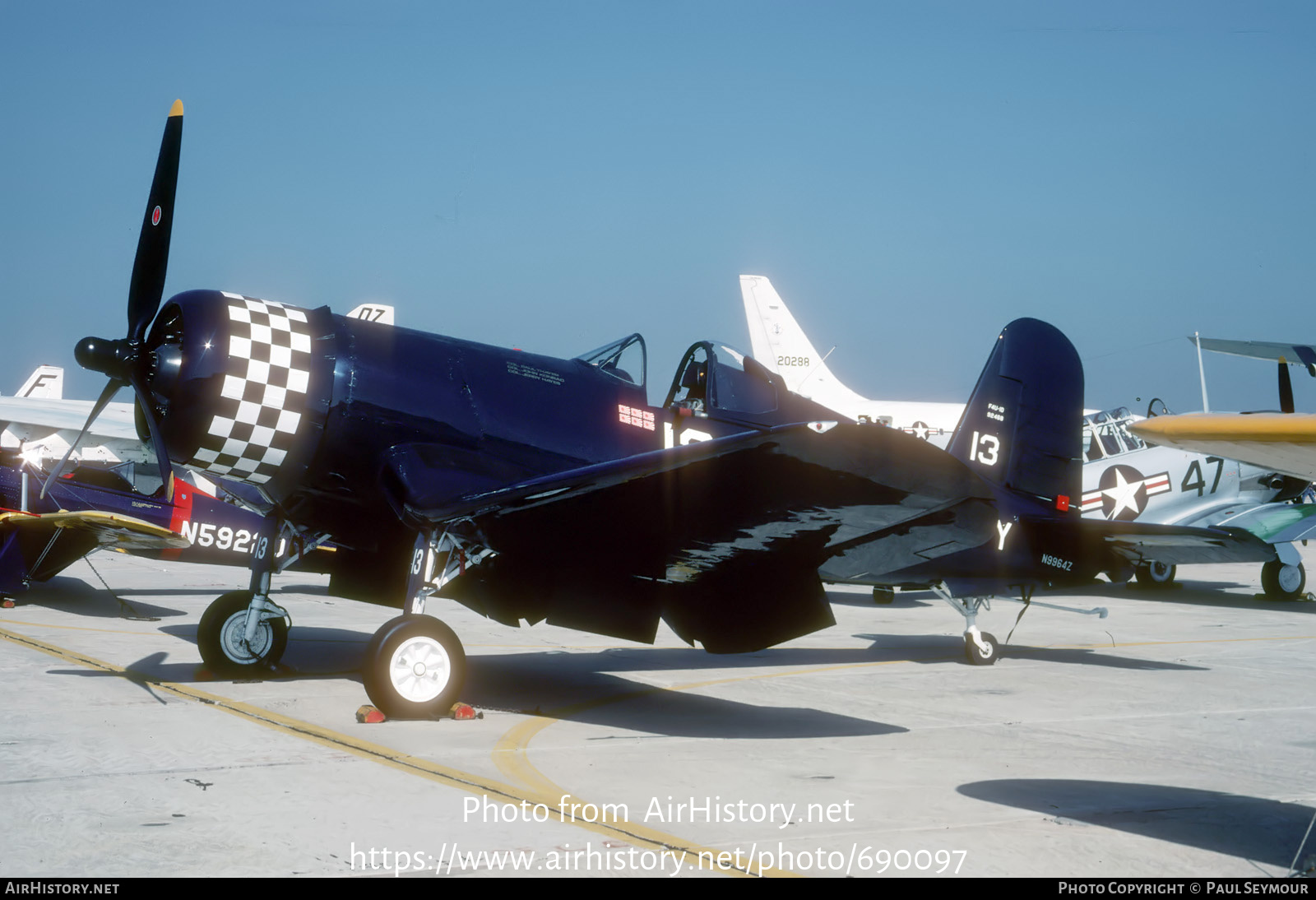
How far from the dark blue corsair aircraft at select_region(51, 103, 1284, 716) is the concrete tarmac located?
23.9 inches

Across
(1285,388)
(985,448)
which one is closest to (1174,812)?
(1285,388)

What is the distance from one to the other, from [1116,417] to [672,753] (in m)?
13.9

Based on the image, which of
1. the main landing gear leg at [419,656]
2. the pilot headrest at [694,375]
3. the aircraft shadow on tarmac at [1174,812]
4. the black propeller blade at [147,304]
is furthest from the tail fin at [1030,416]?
the black propeller blade at [147,304]

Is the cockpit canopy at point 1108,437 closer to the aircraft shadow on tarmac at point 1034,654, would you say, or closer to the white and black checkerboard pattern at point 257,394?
the aircraft shadow on tarmac at point 1034,654

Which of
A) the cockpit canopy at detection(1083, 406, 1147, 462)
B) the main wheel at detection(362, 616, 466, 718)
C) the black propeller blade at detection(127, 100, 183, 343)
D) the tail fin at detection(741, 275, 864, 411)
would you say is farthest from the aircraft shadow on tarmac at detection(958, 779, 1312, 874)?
the tail fin at detection(741, 275, 864, 411)

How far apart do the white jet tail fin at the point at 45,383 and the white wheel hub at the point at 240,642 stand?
48297 millimetres

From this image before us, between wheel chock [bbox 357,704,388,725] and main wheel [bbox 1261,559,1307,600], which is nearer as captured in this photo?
wheel chock [bbox 357,704,388,725]

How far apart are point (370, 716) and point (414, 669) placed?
0.32m

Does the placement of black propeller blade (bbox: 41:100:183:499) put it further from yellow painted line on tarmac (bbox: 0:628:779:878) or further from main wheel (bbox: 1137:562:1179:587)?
main wheel (bbox: 1137:562:1179:587)

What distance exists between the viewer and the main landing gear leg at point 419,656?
5562 millimetres

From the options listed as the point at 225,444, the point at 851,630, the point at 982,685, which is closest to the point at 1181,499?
the point at 851,630

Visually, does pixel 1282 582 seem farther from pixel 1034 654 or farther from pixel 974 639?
pixel 974 639

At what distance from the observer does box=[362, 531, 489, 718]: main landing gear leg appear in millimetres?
5562

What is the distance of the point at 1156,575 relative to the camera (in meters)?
17.2
